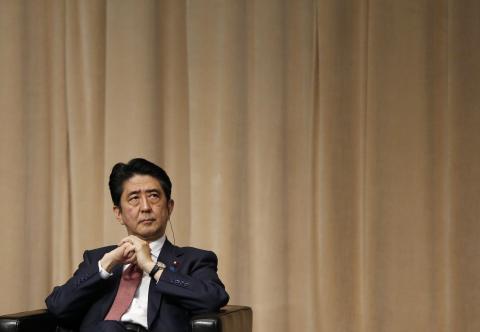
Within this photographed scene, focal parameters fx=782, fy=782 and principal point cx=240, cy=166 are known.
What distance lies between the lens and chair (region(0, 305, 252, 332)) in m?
2.43

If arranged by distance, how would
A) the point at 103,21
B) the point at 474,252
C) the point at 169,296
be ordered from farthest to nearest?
the point at 103,21, the point at 474,252, the point at 169,296

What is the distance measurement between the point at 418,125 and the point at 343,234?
605 mm

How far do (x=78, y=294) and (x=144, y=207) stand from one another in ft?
1.27

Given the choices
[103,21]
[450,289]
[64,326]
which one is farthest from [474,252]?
[103,21]

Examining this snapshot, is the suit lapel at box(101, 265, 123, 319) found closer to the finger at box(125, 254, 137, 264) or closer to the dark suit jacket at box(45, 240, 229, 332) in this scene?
the dark suit jacket at box(45, 240, 229, 332)

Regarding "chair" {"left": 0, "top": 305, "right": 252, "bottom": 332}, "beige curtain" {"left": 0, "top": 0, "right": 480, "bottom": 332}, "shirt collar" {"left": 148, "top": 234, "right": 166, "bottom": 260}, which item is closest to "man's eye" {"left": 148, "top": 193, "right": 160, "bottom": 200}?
"shirt collar" {"left": 148, "top": 234, "right": 166, "bottom": 260}

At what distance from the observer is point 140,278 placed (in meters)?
2.82

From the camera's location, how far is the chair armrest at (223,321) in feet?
7.94

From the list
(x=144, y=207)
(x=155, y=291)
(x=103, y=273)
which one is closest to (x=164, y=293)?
(x=155, y=291)

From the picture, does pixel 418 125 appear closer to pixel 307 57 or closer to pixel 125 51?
pixel 307 57

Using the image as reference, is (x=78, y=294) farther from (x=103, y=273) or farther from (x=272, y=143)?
(x=272, y=143)

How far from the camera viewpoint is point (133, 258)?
2748 millimetres

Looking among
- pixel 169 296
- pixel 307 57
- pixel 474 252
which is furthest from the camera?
pixel 307 57

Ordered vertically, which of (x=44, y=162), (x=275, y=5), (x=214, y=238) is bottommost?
(x=214, y=238)
